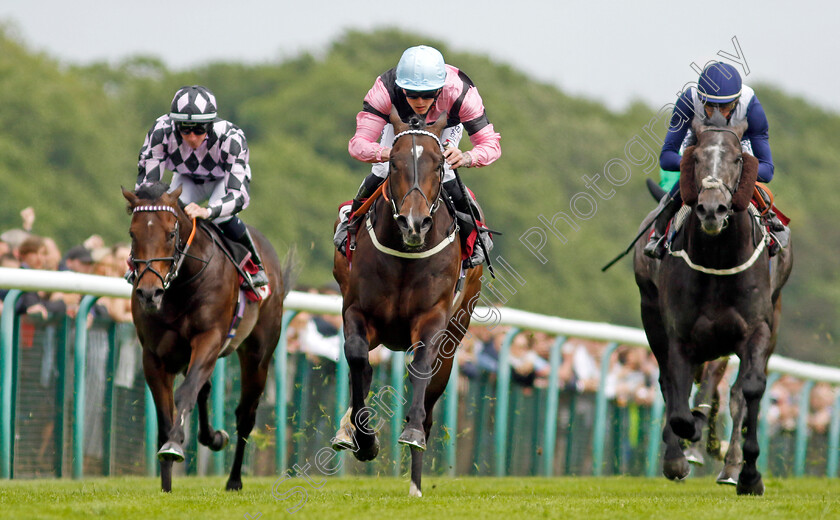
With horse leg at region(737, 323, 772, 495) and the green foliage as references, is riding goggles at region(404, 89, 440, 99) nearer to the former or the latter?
horse leg at region(737, 323, 772, 495)

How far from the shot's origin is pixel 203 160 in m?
8.01

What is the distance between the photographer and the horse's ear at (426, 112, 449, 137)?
6809 millimetres

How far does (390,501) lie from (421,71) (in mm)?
2324

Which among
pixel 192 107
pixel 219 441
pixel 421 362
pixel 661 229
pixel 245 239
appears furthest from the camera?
pixel 219 441

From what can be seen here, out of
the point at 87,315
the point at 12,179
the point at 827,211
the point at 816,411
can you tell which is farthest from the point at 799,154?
the point at 87,315

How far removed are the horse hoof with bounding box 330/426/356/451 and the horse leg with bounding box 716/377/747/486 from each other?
231 cm

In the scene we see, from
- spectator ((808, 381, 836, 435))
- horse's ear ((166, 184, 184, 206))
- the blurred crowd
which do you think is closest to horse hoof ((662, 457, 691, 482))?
horse's ear ((166, 184, 184, 206))

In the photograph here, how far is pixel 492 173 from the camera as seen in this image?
41.8 meters

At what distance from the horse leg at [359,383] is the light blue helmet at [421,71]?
1320 millimetres

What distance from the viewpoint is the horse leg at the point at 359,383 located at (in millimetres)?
6797

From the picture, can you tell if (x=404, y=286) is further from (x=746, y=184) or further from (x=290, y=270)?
(x=290, y=270)

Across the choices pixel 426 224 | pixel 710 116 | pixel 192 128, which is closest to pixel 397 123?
pixel 426 224

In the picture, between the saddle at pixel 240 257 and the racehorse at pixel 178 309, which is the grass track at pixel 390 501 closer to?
the racehorse at pixel 178 309

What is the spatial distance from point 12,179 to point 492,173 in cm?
1637
